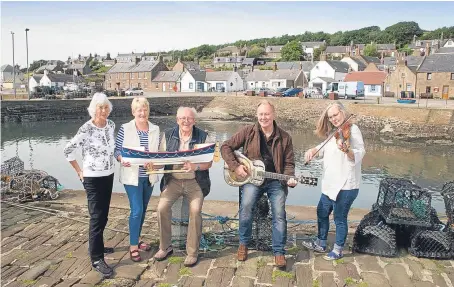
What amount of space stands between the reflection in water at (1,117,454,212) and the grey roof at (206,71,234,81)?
30800 millimetres

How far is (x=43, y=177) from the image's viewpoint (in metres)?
8.18

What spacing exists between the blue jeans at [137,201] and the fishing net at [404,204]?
10.1 ft

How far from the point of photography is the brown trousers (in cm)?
500

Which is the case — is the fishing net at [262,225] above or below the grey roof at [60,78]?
below

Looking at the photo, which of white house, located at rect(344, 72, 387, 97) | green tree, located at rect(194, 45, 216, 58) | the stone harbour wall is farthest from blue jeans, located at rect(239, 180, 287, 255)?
green tree, located at rect(194, 45, 216, 58)

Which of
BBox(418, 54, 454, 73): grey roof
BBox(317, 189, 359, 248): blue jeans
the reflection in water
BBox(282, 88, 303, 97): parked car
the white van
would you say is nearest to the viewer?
BBox(317, 189, 359, 248): blue jeans

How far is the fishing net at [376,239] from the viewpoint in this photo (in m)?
5.21

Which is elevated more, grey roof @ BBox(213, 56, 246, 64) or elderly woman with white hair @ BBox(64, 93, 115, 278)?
grey roof @ BBox(213, 56, 246, 64)

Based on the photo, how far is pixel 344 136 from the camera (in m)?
4.90

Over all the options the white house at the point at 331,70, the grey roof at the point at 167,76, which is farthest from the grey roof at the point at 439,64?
the grey roof at the point at 167,76

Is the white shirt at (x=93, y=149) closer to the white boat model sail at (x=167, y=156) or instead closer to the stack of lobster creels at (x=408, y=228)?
the white boat model sail at (x=167, y=156)

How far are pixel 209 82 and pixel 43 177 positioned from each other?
62364 mm

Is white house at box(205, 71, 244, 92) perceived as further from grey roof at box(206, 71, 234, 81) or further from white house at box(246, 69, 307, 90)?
white house at box(246, 69, 307, 90)

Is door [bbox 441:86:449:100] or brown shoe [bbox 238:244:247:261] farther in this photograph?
door [bbox 441:86:449:100]
